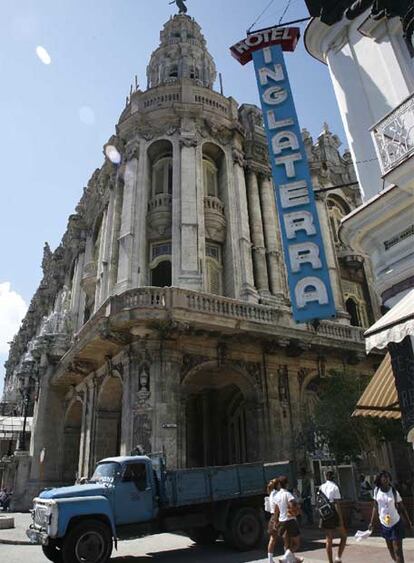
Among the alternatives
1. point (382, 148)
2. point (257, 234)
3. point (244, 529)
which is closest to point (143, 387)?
point (244, 529)

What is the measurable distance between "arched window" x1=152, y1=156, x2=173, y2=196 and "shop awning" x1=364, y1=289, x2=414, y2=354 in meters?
18.4

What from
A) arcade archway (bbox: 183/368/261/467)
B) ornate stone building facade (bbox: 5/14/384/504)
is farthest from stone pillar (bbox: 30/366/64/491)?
arcade archway (bbox: 183/368/261/467)

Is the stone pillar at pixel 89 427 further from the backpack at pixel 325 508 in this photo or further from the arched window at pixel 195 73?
the arched window at pixel 195 73

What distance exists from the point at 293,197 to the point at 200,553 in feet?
31.5

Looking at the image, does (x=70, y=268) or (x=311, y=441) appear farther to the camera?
(x=70, y=268)

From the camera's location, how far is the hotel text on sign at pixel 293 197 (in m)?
12.4

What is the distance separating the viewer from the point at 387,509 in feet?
22.3

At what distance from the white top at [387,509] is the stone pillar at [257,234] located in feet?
47.7

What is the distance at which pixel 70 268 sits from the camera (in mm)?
34656

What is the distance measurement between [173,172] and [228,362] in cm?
1000

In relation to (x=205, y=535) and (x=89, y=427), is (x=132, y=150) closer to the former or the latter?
(x=89, y=427)

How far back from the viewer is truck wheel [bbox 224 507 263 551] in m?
10.9

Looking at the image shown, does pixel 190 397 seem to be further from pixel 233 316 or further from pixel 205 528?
pixel 205 528

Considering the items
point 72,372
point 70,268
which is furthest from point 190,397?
point 70,268
